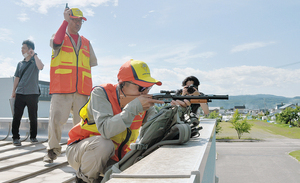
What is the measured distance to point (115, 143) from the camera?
2369mm

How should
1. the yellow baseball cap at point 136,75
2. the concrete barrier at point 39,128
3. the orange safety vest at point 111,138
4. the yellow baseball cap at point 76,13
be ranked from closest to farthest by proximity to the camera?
1. the yellow baseball cap at point 136,75
2. the orange safety vest at point 111,138
3. the yellow baseball cap at point 76,13
4. the concrete barrier at point 39,128

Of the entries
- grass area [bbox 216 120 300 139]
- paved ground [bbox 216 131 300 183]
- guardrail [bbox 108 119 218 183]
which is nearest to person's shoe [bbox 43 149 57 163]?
guardrail [bbox 108 119 218 183]

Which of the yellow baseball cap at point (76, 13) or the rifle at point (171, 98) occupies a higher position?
the yellow baseball cap at point (76, 13)

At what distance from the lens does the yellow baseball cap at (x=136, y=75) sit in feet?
6.92

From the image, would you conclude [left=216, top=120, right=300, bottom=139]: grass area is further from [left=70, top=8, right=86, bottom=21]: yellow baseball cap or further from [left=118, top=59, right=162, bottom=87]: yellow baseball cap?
[left=118, top=59, right=162, bottom=87]: yellow baseball cap

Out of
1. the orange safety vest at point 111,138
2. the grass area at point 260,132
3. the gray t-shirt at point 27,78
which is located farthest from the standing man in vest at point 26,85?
the grass area at point 260,132

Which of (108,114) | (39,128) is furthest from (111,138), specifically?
(39,128)

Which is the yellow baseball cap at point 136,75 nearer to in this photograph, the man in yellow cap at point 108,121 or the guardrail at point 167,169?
the man in yellow cap at point 108,121

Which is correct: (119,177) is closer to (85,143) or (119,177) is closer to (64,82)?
(85,143)

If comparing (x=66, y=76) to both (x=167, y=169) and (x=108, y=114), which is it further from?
(x=167, y=169)

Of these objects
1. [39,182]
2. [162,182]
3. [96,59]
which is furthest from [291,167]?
[162,182]

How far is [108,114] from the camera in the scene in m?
2.08

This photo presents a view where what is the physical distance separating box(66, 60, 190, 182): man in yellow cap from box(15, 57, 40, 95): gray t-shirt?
3.15 metres

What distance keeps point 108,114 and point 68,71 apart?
1698mm
